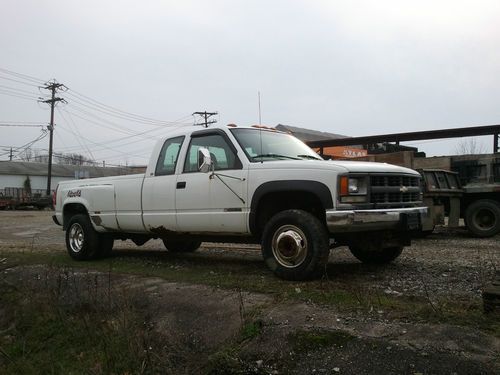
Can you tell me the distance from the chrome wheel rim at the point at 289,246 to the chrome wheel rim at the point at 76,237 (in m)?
4.09

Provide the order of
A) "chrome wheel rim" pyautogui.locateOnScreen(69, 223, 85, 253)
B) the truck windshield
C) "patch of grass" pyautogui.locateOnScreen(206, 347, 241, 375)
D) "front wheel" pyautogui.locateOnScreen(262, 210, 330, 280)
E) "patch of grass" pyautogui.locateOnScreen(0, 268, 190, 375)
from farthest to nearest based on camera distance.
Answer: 1. "chrome wheel rim" pyautogui.locateOnScreen(69, 223, 85, 253)
2. the truck windshield
3. "front wheel" pyautogui.locateOnScreen(262, 210, 330, 280)
4. "patch of grass" pyautogui.locateOnScreen(0, 268, 190, 375)
5. "patch of grass" pyautogui.locateOnScreen(206, 347, 241, 375)

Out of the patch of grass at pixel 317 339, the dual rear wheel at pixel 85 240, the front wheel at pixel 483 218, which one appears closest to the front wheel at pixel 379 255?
the patch of grass at pixel 317 339

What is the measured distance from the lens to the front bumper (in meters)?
5.24

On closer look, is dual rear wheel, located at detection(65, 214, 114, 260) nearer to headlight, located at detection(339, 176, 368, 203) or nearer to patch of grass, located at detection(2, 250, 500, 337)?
patch of grass, located at detection(2, 250, 500, 337)

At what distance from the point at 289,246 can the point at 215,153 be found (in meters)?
1.70

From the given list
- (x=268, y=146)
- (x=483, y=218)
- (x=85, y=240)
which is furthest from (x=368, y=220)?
(x=483, y=218)

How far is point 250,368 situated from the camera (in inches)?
148

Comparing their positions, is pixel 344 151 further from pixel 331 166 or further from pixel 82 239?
pixel 331 166

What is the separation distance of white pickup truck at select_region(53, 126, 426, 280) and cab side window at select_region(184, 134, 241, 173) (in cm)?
1

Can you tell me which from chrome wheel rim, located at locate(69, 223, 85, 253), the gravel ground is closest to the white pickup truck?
the gravel ground

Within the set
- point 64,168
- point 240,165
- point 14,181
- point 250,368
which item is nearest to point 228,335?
point 250,368

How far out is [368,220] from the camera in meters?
5.30

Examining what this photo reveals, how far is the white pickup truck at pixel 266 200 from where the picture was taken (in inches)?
212

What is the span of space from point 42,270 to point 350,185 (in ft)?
15.8
